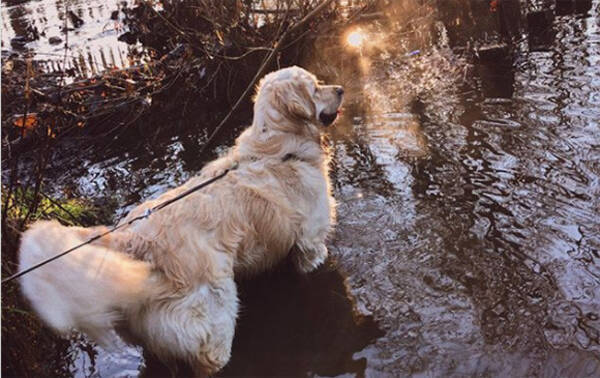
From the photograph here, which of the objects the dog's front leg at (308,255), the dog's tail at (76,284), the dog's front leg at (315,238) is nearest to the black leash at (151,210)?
the dog's tail at (76,284)

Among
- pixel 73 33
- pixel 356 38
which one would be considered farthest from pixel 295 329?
pixel 73 33

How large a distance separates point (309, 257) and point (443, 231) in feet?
4.44

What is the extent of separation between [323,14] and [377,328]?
8333 millimetres

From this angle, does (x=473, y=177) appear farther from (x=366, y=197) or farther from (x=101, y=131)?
(x=101, y=131)

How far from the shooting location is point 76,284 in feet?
9.18

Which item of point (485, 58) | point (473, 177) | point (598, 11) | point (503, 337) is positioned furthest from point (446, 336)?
point (598, 11)

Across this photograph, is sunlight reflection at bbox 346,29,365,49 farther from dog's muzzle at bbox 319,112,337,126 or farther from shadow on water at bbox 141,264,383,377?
shadow on water at bbox 141,264,383,377

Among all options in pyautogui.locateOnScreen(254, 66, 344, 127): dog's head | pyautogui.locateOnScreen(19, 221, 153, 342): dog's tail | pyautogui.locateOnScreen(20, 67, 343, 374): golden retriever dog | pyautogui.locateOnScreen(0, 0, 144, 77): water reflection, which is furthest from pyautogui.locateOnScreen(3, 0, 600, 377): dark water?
pyautogui.locateOnScreen(0, 0, 144, 77): water reflection

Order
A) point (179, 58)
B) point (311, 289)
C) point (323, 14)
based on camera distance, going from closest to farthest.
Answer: point (311, 289) → point (179, 58) → point (323, 14)

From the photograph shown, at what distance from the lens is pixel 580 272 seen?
427 cm

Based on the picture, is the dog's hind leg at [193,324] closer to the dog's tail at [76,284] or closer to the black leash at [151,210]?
the dog's tail at [76,284]

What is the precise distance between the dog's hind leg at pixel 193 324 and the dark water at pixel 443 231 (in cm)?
39

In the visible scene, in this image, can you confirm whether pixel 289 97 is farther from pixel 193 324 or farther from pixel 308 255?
pixel 193 324

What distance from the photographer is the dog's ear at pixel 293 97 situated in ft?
14.5
